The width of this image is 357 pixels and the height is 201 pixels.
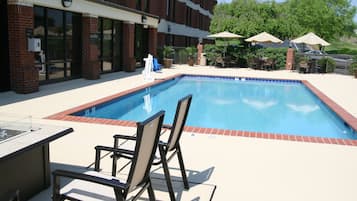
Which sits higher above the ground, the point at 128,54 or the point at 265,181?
the point at 128,54

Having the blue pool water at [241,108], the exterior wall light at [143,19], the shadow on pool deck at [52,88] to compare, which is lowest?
the blue pool water at [241,108]

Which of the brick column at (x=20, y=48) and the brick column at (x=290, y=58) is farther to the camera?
the brick column at (x=290, y=58)

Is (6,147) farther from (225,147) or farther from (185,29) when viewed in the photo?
(185,29)

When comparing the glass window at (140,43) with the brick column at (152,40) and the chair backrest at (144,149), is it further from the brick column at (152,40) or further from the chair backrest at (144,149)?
the chair backrest at (144,149)

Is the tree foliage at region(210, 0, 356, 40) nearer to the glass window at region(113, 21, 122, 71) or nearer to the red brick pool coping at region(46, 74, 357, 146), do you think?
the glass window at region(113, 21, 122, 71)

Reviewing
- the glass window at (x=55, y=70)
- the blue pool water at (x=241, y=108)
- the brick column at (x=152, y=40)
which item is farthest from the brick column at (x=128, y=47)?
the glass window at (x=55, y=70)

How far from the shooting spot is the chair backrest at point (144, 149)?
266 centimetres

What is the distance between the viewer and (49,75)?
12.4 metres

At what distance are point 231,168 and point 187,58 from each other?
21.3 meters

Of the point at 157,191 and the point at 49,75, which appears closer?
the point at 157,191

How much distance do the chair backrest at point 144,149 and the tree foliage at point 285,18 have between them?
2370 cm

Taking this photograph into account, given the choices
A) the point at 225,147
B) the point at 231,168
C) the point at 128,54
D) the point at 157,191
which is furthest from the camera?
the point at 128,54

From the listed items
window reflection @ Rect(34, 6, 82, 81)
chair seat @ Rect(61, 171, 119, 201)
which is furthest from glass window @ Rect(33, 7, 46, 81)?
chair seat @ Rect(61, 171, 119, 201)

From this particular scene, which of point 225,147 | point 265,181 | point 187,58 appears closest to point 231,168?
point 265,181
